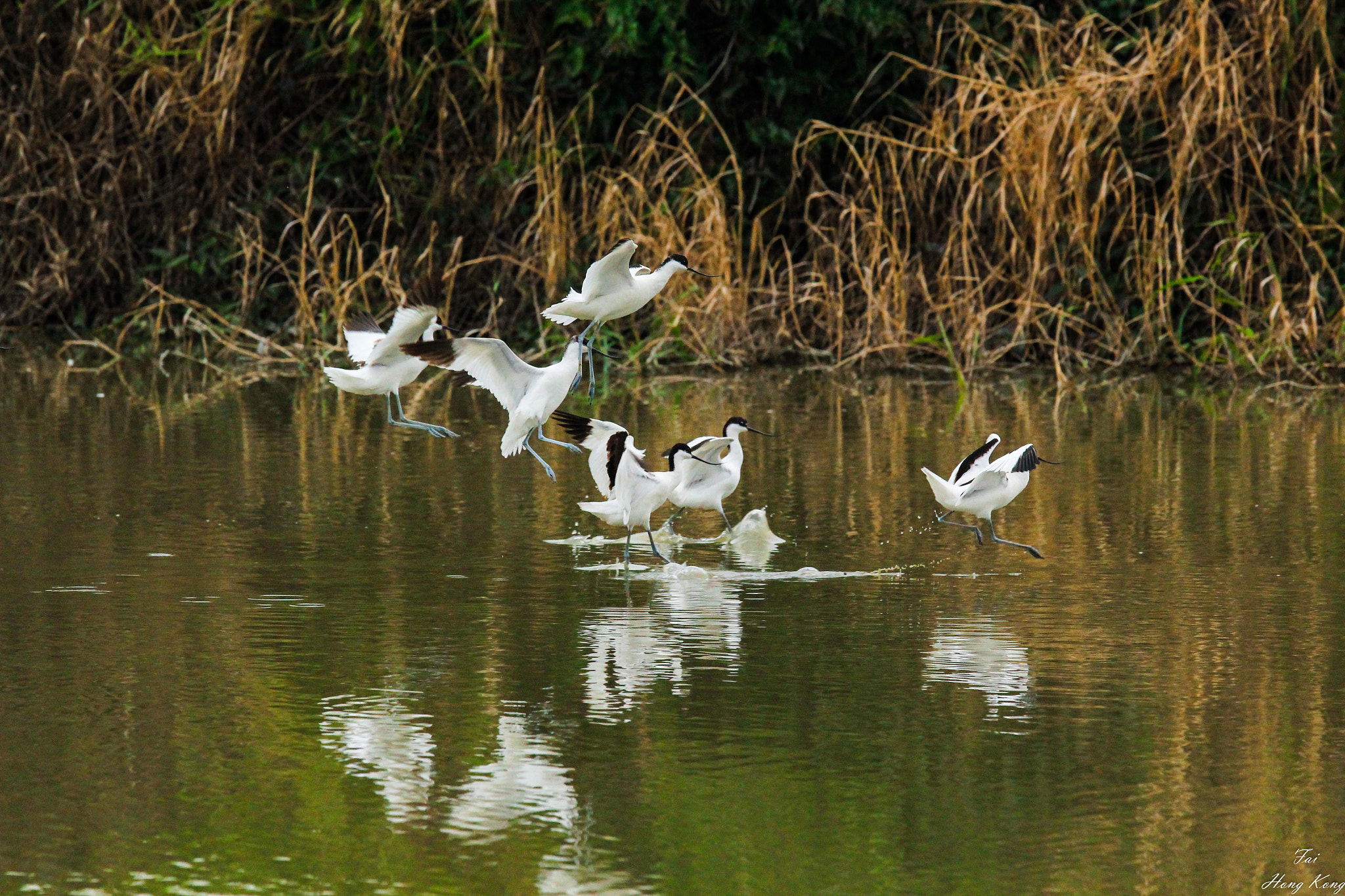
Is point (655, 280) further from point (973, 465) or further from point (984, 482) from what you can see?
point (984, 482)

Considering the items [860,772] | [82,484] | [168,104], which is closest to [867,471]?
[82,484]

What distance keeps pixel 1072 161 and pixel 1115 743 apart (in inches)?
382

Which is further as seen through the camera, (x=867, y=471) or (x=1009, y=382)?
(x=1009, y=382)

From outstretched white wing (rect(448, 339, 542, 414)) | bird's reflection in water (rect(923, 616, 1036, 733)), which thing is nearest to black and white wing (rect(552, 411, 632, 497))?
outstretched white wing (rect(448, 339, 542, 414))

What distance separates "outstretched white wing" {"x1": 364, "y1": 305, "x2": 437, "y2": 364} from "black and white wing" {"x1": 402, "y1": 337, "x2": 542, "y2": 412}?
256 mm

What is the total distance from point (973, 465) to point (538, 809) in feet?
11.9

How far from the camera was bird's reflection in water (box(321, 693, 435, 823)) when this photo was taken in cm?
453

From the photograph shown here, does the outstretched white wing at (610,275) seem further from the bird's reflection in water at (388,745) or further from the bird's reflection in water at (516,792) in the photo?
the bird's reflection in water at (516,792)

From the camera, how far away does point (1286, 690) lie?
17.9ft

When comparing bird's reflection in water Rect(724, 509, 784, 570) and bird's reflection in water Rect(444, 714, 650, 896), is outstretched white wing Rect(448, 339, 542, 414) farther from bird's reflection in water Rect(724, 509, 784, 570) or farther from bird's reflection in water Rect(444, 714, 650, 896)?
bird's reflection in water Rect(444, 714, 650, 896)

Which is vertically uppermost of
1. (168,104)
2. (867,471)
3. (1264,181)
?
(168,104)

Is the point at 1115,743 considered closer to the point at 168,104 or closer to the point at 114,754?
the point at 114,754

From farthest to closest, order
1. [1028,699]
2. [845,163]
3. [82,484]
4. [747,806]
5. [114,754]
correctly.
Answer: [845,163] → [82,484] → [1028,699] → [114,754] → [747,806]

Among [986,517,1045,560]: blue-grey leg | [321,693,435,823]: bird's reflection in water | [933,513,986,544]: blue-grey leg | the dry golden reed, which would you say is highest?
the dry golden reed
